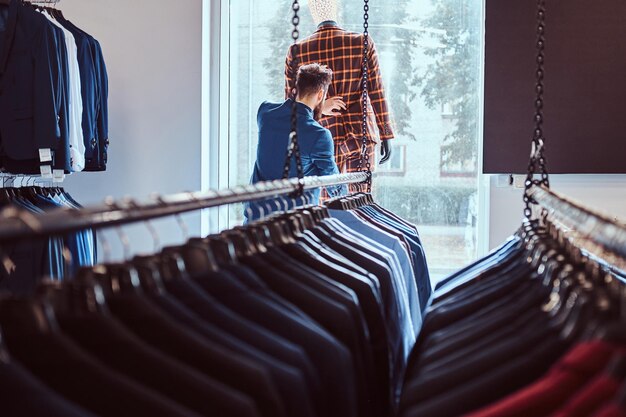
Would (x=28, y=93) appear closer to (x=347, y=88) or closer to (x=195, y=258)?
(x=347, y=88)

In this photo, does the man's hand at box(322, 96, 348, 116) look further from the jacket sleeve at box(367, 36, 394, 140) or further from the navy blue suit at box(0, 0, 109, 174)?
the navy blue suit at box(0, 0, 109, 174)

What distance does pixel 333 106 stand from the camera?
366 centimetres

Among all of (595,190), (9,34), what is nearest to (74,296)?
(9,34)

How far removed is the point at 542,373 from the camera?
2.55 feet

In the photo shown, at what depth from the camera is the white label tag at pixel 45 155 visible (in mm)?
3293

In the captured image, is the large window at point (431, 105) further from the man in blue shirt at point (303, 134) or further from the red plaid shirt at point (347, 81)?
the man in blue shirt at point (303, 134)

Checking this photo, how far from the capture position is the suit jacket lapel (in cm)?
335

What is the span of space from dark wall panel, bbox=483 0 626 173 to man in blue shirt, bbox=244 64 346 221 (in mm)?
1348

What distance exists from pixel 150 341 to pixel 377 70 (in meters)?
3.16

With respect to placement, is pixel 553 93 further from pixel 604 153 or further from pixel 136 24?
pixel 136 24

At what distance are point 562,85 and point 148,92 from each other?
8.10 feet

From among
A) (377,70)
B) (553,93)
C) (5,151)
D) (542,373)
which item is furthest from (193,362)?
(553,93)

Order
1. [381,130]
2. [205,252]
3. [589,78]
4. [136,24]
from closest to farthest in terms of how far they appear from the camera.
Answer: [205,252] → [381,130] → [589,78] → [136,24]

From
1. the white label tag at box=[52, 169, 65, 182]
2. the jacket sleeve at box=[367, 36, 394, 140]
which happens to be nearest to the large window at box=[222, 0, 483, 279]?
the jacket sleeve at box=[367, 36, 394, 140]
